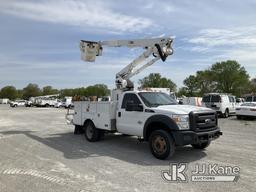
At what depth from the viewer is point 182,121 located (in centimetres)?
903

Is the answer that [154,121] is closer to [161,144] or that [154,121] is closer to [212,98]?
[161,144]

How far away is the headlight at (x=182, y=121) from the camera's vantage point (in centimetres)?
901

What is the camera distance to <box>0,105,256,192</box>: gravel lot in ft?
21.9

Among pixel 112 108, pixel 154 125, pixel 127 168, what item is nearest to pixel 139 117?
pixel 154 125

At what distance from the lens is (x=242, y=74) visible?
84.6 m

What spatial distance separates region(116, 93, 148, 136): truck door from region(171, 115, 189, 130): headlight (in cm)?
129

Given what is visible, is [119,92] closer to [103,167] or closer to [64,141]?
[64,141]

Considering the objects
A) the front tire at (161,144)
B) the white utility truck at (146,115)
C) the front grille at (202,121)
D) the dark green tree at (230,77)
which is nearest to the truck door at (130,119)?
the white utility truck at (146,115)

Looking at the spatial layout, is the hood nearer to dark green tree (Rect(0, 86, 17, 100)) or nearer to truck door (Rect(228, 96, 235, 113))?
truck door (Rect(228, 96, 235, 113))

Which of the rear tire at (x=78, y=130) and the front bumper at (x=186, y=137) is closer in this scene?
the front bumper at (x=186, y=137)

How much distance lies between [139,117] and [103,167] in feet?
8.37

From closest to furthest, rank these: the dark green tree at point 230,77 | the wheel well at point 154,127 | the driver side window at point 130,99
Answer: the wheel well at point 154,127
the driver side window at point 130,99
the dark green tree at point 230,77

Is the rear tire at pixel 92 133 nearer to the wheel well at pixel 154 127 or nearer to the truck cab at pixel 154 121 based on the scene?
the truck cab at pixel 154 121

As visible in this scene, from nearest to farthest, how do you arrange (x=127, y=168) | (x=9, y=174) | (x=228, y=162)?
(x=9, y=174) → (x=127, y=168) → (x=228, y=162)
